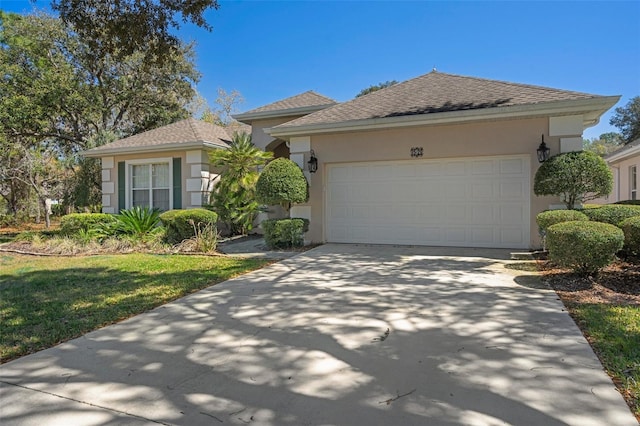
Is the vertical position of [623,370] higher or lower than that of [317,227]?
lower

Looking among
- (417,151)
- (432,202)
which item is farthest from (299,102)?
(432,202)

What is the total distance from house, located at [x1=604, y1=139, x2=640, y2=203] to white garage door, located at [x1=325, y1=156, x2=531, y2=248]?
7.96m

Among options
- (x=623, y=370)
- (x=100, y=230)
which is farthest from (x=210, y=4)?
(x=623, y=370)

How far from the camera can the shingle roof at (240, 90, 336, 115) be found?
13328 mm

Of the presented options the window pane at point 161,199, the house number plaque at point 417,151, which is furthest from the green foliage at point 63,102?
the house number plaque at point 417,151

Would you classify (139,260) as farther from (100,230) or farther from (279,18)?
(279,18)

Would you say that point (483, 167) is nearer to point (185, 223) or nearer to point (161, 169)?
point (185, 223)

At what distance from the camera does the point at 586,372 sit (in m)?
2.82

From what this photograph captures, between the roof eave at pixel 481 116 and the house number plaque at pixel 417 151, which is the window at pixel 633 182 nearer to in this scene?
the roof eave at pixel 481 116

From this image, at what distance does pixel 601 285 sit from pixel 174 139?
1249cm

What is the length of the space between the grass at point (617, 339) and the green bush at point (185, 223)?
9008mm

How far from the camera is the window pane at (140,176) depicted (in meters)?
13.6

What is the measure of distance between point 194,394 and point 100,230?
1056 cm

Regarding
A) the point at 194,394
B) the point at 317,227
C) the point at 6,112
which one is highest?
the point at 6,112
